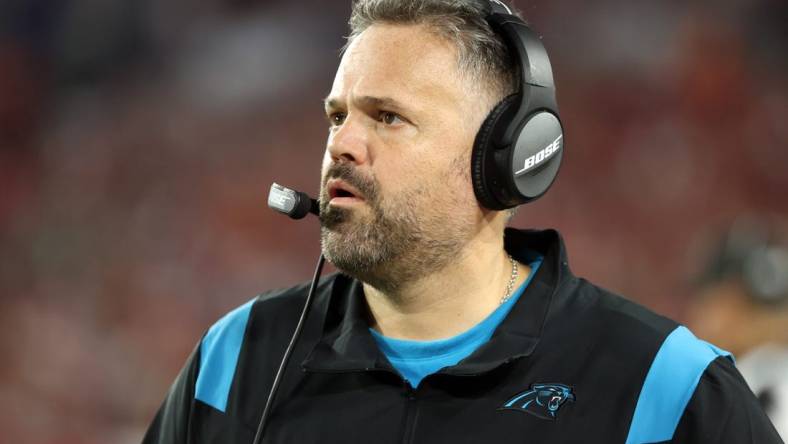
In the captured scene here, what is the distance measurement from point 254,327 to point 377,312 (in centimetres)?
19

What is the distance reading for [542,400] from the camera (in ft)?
4.04

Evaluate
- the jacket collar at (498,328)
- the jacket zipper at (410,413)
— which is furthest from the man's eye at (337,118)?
the jacket zipper at (410,413)

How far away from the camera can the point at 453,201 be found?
1.32 m

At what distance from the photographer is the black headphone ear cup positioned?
4.25 ft

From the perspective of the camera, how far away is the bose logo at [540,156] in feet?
4.23

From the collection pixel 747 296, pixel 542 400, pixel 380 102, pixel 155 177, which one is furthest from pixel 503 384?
pixel 155 177

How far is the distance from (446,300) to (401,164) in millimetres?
200

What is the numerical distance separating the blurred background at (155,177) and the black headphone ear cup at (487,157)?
5.82 feet

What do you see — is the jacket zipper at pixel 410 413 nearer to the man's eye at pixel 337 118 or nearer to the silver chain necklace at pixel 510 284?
the silver chain necklace at pixel 510 284

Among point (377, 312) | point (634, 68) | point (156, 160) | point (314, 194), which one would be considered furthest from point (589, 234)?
point (377, 312)

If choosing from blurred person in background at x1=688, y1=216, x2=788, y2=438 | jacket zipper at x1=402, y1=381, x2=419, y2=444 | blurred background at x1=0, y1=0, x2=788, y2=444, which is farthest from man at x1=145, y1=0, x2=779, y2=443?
blurred background at x1=0, y1=0, x2=788, y2=444

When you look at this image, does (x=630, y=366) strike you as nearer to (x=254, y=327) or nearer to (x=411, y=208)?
(x=411, y=208)

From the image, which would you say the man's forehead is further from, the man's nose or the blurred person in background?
the blurred person in background

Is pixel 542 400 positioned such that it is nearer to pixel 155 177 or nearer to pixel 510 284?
pixel 510 284
